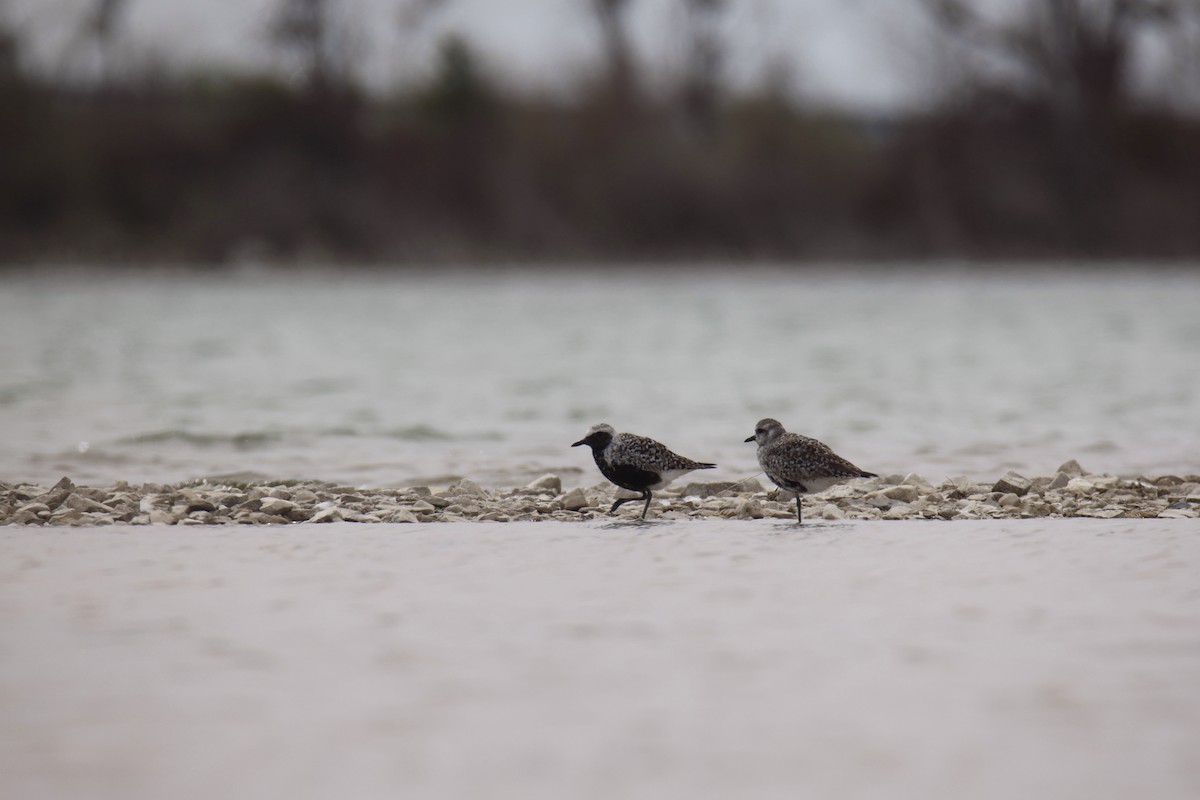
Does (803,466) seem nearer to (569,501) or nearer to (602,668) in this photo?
(569,501)

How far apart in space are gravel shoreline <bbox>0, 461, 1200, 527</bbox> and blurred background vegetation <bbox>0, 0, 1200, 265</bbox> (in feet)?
120

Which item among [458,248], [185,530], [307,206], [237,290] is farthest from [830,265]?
[185,530]

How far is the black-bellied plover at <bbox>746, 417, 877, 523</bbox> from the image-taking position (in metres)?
7.04

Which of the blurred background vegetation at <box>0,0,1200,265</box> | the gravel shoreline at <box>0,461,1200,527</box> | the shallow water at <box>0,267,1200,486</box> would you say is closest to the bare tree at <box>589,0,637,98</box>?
the blurred background vegetation at <box>0,0,1200,265</box>

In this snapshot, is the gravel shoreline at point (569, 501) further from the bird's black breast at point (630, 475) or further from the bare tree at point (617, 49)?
the bare tree at point (617, 49)

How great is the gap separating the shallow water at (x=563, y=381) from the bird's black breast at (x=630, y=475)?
1734 mm

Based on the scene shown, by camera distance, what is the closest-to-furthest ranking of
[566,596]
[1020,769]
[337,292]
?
1. [1020,769]
2. [566,596]
3. [337,292]

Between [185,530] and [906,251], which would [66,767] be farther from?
[906,251]

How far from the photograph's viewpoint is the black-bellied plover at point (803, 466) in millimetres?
7043

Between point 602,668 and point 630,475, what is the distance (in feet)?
9.87

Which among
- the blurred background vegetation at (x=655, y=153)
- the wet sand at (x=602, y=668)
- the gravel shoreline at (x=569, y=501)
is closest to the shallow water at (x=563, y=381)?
the gravel shoreline at (x=569, y=501)

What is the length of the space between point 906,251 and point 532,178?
41.0 ft

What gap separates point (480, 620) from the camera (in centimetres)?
502

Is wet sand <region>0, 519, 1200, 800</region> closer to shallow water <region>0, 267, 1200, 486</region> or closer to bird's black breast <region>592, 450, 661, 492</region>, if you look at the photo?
bird's black breast <region>592, 450, 661, 492</region>
